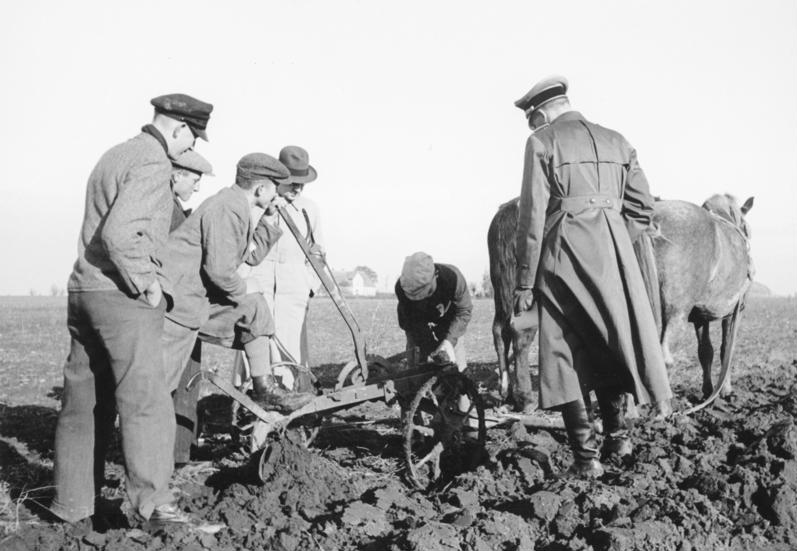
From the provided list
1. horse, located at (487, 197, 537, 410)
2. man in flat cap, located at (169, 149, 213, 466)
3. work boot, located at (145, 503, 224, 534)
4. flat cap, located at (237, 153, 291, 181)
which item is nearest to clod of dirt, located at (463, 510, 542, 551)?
work boot, located at (145, 503, 224, 534)

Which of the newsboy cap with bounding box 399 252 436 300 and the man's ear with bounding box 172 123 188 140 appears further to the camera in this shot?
the newsboy cap with bounding box 399 252 436 300

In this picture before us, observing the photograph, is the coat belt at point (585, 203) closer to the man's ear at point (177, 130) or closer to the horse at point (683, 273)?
the man's ear at point (177, 130)

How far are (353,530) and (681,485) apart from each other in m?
1.97

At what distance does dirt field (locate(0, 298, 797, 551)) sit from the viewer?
366cm

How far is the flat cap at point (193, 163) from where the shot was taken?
4965 mm

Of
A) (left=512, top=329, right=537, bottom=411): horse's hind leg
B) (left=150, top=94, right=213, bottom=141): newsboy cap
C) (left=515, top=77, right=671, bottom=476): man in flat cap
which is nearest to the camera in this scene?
(left=150, top=94, right=213, bottom=141): newsboy cap

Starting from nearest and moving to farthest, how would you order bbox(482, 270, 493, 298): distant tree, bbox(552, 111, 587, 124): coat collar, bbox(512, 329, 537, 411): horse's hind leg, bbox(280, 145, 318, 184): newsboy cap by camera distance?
bbox(552, 111, 587, 124): coat collar, bbox(280, 145, 318, 184): newsboy cap, bbox(512, 329, 537, 411): horse's hind leg, bbox(482, 270, 493, 298): distant tree

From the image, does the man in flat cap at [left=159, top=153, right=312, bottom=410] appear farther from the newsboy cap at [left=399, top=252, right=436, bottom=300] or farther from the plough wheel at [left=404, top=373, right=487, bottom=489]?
the newsboy cap at [left=399, top=252, right=436, bottom=300]

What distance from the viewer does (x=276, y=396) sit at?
501 cm

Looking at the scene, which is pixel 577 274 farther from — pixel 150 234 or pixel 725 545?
pixel 150 234

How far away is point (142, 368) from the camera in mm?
3826

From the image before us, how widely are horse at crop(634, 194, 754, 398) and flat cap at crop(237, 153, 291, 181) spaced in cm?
393

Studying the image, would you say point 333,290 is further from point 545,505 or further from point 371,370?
point 545,505

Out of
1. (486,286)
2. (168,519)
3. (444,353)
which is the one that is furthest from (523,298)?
(486,286)
